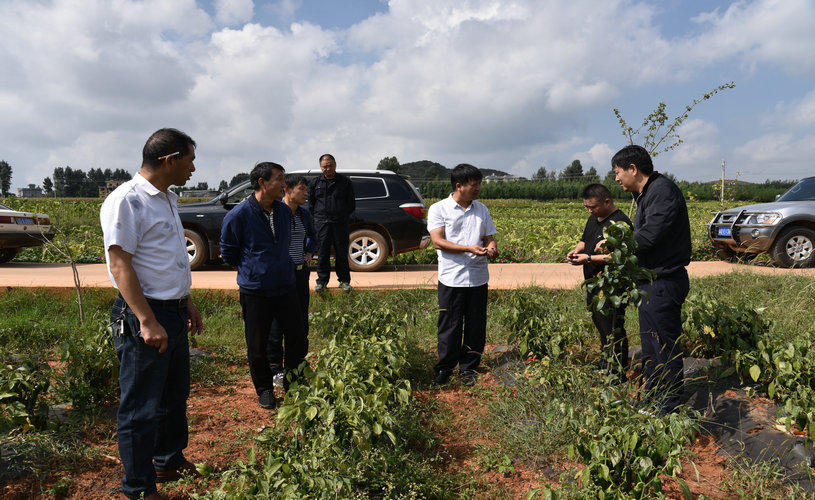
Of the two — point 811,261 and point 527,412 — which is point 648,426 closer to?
point 527,412

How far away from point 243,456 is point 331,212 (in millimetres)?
4406

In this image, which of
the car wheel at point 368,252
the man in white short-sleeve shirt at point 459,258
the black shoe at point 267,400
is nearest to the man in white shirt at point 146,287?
the black shoe at point 267,400

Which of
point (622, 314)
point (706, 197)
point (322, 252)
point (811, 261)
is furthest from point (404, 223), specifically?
point (706, 197)

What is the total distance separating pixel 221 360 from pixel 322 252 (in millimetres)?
2413

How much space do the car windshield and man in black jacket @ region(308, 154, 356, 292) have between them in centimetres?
854

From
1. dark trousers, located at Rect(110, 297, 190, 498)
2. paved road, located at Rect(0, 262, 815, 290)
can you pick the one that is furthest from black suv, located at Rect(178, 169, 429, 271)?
dark trousers, located at Rect(110, 297, 190, 498)

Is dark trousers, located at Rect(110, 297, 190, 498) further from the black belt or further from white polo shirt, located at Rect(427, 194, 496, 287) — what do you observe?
white polo shirt, located at Rect(427, 194, 496, 287)

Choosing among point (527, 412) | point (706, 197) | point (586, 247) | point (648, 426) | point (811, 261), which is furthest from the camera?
point (706, 197)

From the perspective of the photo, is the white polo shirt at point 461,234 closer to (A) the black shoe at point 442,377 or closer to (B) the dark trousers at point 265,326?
(A) the black shoe at point 442,377

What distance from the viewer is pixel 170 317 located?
2760 millimetres

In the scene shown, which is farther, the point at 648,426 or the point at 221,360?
the point at 221,360

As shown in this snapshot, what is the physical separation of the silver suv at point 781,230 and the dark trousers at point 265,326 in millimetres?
8770

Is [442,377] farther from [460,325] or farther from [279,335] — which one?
[279,335]

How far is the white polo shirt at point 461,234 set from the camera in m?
4.36
